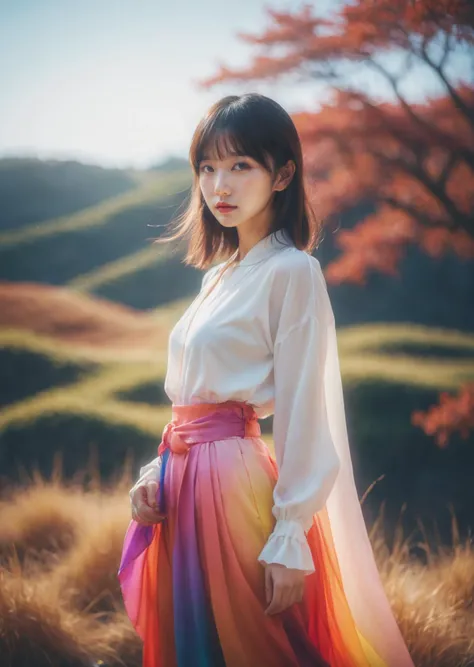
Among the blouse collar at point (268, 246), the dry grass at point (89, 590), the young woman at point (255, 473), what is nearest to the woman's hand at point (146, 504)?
the young woman at point (255, 473)

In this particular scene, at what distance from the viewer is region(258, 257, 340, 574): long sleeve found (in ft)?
4.25

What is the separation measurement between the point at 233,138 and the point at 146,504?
83cm

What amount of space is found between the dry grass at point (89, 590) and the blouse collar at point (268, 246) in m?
1.49

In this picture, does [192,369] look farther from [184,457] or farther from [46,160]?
[46,160]

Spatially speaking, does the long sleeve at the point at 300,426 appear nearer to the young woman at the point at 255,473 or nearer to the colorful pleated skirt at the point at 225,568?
the young woman at the point at 255,473

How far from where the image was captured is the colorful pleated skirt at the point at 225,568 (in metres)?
1.38

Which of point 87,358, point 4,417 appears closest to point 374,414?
point 87,358

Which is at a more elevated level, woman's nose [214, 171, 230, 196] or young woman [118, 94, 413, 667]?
woman's nose [214, 171, 230, 196]

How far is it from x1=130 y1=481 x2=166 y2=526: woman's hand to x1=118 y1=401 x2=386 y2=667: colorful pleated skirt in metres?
0.02

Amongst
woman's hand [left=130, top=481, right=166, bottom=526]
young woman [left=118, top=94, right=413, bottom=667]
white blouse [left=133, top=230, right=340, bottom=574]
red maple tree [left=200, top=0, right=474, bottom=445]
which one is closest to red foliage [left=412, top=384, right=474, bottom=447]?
red maple tree [left=200, top=0, right=474, bottom=445]

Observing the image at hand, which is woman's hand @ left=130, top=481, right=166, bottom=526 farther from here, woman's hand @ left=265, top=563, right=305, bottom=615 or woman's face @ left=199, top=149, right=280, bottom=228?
woman's face @ left=199, top=149, right=280, bottom=228

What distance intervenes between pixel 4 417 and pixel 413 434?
2.46 meters

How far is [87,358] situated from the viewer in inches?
175

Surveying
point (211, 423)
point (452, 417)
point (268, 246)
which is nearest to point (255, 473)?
point (211, 423)
